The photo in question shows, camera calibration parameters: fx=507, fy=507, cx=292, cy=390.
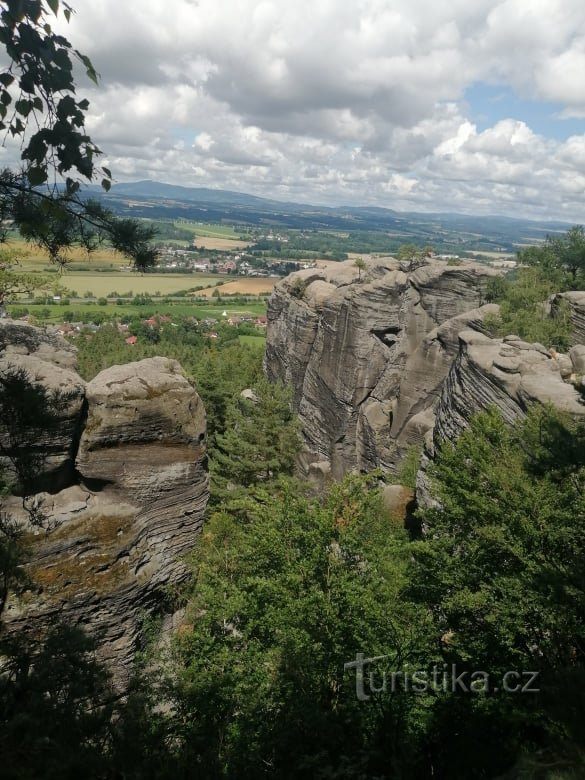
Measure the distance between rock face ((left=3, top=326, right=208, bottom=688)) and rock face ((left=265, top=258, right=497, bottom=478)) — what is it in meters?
20.1

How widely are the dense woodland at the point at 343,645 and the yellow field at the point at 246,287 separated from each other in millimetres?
112182

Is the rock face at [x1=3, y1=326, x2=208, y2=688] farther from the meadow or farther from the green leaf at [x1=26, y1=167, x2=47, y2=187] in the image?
the meadow

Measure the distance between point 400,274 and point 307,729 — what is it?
32.2 meters

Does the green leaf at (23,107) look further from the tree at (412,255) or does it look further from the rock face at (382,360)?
the tree at (412,255)

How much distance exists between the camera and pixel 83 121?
11.5ft

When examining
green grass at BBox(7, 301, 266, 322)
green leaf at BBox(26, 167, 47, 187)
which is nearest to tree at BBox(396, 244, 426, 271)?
green leaf at BBox(26, 167, 47, 187)

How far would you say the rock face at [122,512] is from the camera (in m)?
10.8

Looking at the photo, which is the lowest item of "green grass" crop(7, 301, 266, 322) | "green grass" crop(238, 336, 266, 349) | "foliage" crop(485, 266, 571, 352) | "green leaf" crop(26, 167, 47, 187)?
"green grass" crop(7, 301, 266, 322)

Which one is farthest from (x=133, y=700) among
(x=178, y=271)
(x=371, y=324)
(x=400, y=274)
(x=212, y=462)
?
(x=178, y=271)

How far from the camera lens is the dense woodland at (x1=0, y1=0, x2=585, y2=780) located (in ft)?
19.0

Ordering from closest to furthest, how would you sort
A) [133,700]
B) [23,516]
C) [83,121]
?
1. [83,121]
2. [133,700]
3. [23,516]

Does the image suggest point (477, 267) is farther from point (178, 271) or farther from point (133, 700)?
point (178, 271)

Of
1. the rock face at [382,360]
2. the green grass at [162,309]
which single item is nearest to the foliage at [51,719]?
the rock face at [382,360]

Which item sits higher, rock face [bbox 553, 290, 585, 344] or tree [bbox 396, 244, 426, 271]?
tree [bbox 396, 244, 426, 271]
